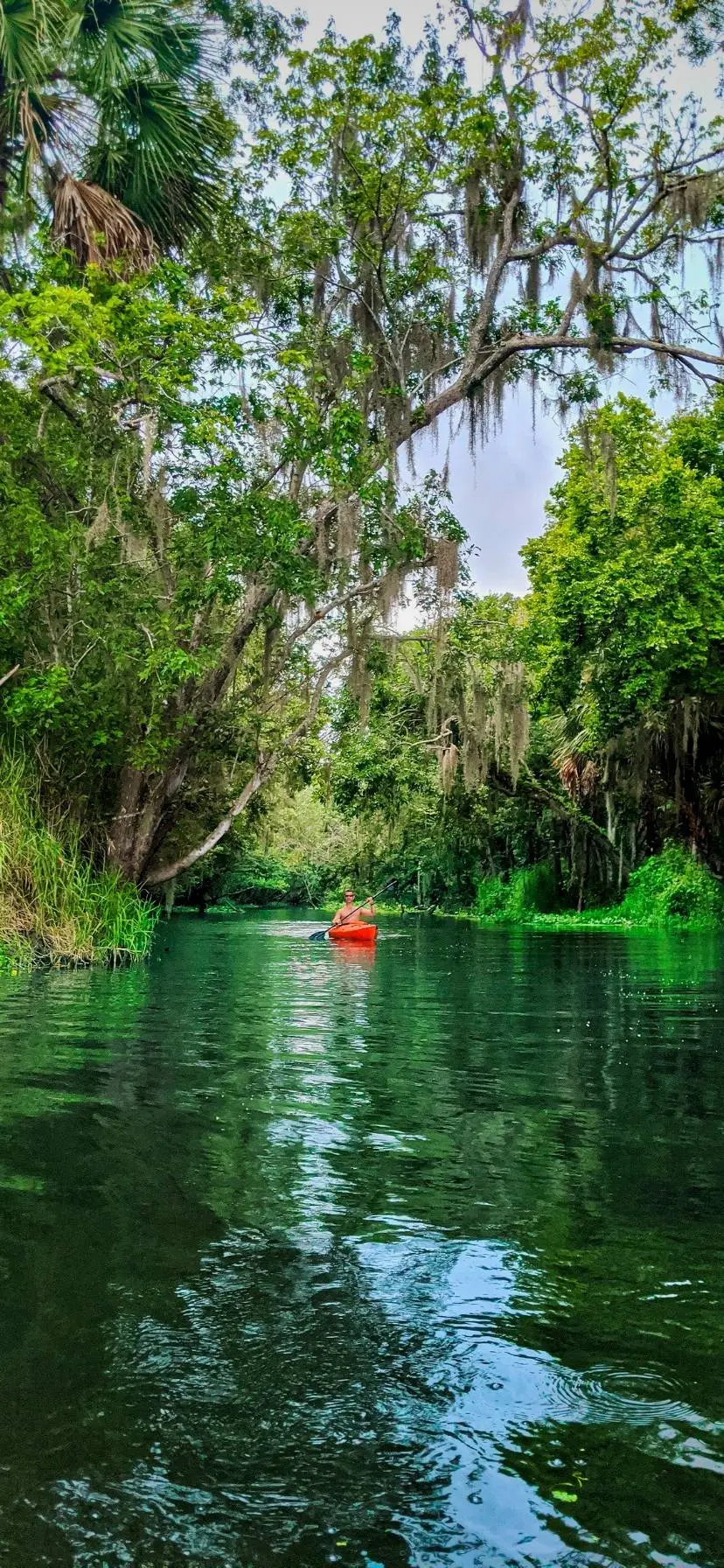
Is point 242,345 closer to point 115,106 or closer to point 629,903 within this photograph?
point 115,106

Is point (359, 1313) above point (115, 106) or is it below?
below

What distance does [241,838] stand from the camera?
30.8 meters

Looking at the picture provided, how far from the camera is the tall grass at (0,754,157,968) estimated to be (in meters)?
14.5

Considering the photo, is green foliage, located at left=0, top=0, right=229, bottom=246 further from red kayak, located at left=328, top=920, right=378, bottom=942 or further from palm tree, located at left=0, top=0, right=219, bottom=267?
red kayak, located at left=328, top=920, right=378, bottom=942

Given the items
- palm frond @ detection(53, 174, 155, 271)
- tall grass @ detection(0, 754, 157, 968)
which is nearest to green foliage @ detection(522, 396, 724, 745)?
palm frond @ detection(53, 174, 155, 271)

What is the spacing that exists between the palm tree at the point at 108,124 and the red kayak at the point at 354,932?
13.6m

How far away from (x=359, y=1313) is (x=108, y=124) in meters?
15.3

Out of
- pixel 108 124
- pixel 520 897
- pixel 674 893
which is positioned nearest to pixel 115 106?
pixel 108 124

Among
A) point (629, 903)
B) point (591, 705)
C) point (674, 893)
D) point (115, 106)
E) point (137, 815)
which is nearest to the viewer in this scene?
point (115, 106)

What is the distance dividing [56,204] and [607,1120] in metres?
13.8

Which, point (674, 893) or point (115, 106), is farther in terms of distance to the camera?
point (674, 893)

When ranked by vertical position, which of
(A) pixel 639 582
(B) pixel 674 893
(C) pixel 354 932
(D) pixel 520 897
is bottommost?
(C) pixel 354 932

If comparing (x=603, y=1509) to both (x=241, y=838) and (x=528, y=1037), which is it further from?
(x=241, y=838)

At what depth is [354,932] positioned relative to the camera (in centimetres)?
2522
